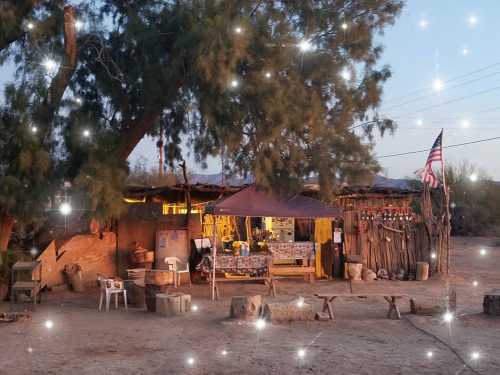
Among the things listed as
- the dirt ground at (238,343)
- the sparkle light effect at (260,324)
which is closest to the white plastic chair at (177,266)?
the dirt ground at (238,343)

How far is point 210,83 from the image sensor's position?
11180 mm

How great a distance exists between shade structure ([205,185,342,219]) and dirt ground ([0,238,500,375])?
1864mm

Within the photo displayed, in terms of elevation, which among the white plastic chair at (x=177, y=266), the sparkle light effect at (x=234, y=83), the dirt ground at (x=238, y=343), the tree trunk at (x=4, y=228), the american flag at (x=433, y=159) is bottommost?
the dirt ground at (x=238, y=343)

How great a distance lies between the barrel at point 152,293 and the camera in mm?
11204

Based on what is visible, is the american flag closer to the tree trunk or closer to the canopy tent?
the canopy tent

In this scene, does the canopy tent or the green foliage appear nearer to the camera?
the canopy tent

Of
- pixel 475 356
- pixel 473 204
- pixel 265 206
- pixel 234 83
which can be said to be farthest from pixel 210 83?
pixel 473 204

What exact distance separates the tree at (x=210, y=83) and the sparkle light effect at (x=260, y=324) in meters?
3.23

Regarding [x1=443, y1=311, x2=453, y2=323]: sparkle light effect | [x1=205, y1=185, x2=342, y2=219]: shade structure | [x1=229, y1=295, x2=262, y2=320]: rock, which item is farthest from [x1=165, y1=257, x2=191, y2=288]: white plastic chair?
[x1=443, y1=311, x2=453, y2=323]: sparkle light effect

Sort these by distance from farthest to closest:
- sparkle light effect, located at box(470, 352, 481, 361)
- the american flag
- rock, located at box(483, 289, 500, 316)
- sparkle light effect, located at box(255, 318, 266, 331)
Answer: the american flag
rock, located at box(483, 289, 500, 316)
sparkle light effect, located at box(255, 318, 266, 331)
sparkle light effect, located at box(470, 352, 481, 361)

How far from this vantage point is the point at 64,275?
1462 cm

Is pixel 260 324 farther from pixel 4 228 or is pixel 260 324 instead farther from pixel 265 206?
pixel 4 228

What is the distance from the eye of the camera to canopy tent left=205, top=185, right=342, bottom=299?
1302 cm

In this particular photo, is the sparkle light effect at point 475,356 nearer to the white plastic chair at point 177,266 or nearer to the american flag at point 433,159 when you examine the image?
the american flag at point 433,159
